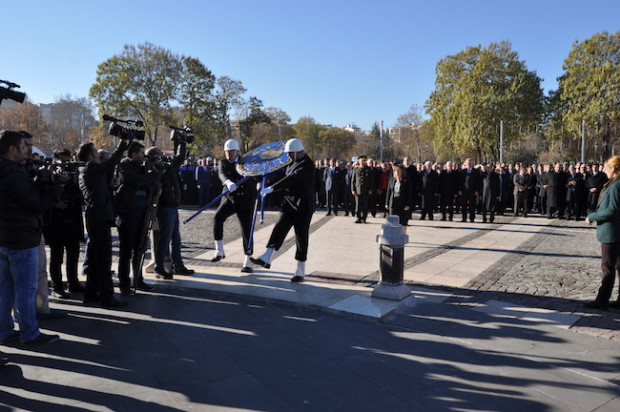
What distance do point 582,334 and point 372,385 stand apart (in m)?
2.61

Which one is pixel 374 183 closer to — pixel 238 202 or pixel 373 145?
pixel 238 202

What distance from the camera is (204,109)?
40438mm

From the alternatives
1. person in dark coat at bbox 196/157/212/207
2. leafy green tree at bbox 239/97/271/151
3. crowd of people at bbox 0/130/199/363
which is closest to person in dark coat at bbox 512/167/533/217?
person in dark coat at bbox 196/157/212/207

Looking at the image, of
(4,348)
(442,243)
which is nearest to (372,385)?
(4,348)

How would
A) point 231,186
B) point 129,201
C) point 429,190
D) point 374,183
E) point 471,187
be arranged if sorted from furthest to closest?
1. point 374,183
2. point 429,190
3. point 471,187
4. point 231,186
5. point 129,201

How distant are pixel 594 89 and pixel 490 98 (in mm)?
8060

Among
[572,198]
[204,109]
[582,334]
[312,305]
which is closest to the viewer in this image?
[582,334]

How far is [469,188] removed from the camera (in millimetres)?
13883

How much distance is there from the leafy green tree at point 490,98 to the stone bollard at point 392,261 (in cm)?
3899

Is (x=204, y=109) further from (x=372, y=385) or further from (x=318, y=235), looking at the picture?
(x=372, y=385)

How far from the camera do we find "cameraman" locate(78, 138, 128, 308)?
520cm

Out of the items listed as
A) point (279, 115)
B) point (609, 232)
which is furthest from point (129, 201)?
point (279, 115)

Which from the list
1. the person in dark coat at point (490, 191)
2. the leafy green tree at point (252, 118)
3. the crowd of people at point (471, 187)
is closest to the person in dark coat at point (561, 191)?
the crowd of people at point (471, 187)

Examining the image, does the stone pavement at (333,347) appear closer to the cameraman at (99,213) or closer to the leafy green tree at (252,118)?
the cameraman at (99,213)
